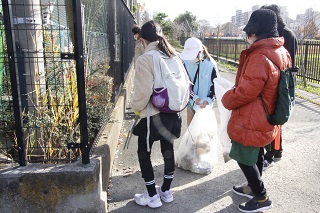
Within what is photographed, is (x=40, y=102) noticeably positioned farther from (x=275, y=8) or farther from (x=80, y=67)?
(x=275, y=8)

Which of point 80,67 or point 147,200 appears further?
point 147,200

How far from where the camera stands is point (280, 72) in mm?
2791

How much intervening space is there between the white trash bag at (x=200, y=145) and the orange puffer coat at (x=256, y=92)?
96 centimetres

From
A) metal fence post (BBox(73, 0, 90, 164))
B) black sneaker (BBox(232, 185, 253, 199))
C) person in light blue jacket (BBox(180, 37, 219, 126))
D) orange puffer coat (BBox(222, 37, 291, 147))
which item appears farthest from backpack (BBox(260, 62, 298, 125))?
metal fence post (BBox(73, 0, 90, 164))

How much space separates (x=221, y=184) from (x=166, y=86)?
1.49 m

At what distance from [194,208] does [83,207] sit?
109cm

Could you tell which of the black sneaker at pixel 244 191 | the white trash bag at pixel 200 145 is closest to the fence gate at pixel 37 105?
the white trash bag at pixel 200 145

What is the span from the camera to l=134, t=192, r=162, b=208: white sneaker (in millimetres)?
3176

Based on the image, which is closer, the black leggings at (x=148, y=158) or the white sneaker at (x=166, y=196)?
the black leggings at (x=148, y=158)

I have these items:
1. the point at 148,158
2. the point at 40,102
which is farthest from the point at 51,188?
the point at 40,102

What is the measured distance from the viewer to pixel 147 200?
321cm

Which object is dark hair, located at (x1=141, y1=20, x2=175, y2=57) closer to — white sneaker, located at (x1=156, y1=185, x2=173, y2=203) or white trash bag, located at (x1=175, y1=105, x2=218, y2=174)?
white trash bag, located at (x1=175, y1=105, x2=218, y2=174)

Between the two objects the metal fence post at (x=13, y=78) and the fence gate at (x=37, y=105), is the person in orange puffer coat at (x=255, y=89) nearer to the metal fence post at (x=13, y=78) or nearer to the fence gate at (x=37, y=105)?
the fence gate at (x=37, y=105)

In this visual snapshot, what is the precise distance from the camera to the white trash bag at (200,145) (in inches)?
154
